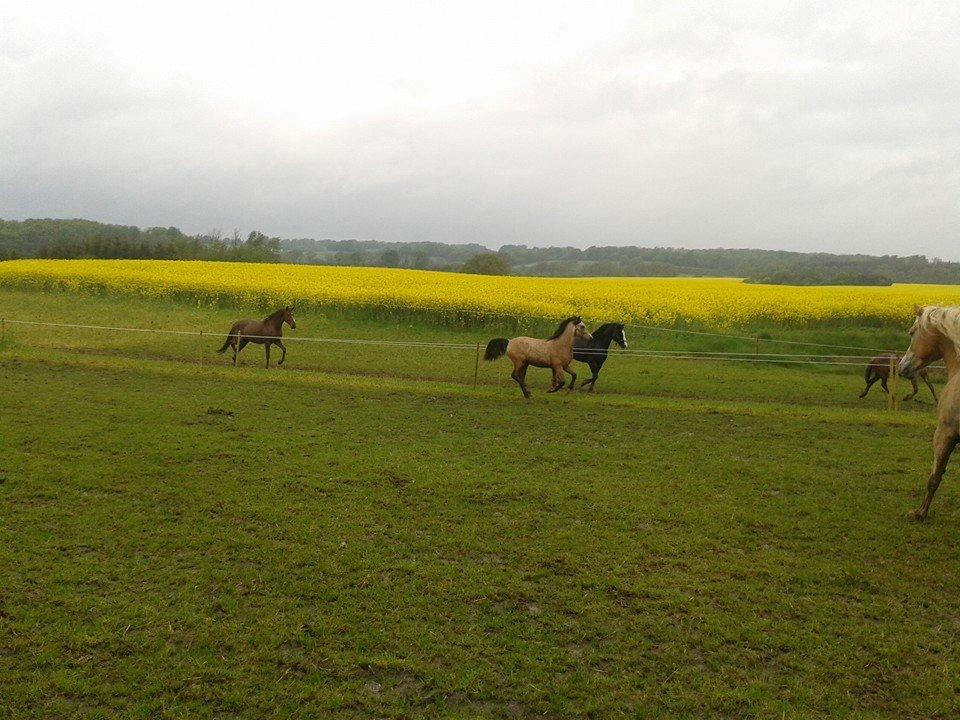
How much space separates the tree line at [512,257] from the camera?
48.3 m

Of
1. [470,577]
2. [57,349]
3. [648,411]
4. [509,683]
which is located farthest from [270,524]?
[57,349]

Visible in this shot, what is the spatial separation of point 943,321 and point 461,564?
17.5 ft

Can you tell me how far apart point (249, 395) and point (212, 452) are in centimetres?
395

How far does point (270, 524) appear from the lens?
6.57 metres

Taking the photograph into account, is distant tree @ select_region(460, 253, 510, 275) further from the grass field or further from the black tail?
the grass field

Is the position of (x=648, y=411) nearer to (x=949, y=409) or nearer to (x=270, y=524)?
(x=949, y=409)

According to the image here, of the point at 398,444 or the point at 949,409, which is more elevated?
the point at 949,409

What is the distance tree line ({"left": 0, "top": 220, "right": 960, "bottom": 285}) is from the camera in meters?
48.3

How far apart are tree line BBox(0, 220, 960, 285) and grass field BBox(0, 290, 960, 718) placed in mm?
36905

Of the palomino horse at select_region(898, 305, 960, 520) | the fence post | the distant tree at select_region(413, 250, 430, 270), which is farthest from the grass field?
the distant tree at select_region(413, 250, 430, 270)

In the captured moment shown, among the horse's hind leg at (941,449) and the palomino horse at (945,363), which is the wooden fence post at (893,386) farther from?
the horse's hind leg at (941,449)

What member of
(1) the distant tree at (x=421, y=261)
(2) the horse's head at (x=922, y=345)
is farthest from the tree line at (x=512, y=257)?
(2) the horse's head at (x=922, y=345)

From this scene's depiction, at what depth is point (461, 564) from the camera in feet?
19.3

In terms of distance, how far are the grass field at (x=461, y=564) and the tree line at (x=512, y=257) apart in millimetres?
36905
